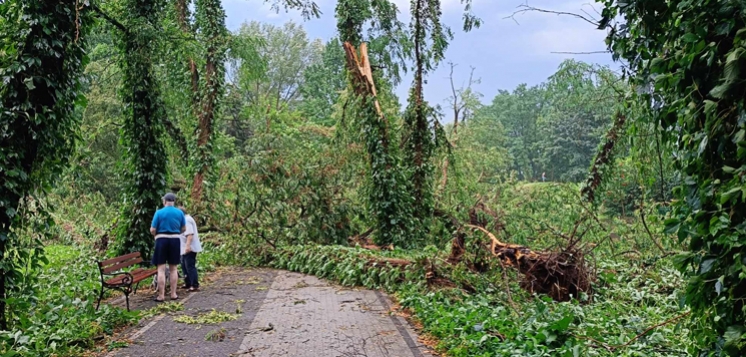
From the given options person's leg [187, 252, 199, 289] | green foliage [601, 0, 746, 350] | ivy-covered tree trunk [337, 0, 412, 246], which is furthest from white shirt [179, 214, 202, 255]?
green foliage [601, 0, 746, 350]

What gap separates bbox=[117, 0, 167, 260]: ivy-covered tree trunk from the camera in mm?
11047

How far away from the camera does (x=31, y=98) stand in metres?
6.34

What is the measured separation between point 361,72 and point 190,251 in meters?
8.10

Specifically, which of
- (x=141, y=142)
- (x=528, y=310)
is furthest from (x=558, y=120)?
(x=528, y=310)

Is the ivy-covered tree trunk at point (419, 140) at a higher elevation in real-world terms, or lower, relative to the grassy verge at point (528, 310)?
higher

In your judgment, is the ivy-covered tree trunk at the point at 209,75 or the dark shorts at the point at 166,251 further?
the ivy-covered tree trunk at the point at 209,75

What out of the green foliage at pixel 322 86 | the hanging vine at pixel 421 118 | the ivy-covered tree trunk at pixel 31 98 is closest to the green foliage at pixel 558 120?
the hanging vine at pixel 421 118

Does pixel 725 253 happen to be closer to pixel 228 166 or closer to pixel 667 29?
pixel 667 29

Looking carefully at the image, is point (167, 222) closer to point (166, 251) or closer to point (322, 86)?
point (166, 251)

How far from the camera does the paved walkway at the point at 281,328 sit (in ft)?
21.1

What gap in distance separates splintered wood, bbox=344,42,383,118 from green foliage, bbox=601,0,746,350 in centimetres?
1299

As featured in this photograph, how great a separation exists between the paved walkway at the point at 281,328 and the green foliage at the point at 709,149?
3795 millimetres

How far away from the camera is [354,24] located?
689 inches

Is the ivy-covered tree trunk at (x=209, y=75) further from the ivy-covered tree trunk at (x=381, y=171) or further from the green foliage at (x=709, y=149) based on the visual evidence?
the green foliage at (x=709, y=149)
